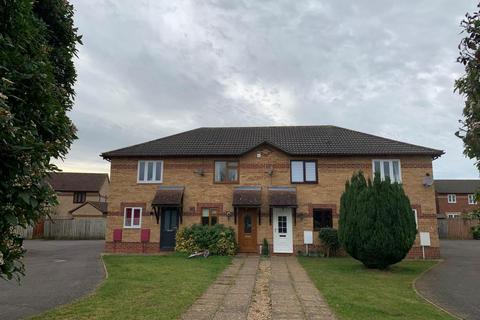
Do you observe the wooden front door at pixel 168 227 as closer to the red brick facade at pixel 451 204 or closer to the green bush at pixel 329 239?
the green bush at pixel 329 239

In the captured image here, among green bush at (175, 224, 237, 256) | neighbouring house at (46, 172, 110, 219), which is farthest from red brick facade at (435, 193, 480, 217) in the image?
neighbouring house at (46, 172, 110, 219)

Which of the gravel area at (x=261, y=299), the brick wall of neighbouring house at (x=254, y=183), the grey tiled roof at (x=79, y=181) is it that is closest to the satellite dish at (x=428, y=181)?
the brick wall of neighbouring house at (x=254, y=183)

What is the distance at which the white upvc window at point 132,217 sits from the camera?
21547mm

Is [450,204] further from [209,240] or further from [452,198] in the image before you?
[209,240]

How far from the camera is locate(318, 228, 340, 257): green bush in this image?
1983 centimetres

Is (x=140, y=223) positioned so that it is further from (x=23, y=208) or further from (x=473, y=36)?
(x=473, y=36)

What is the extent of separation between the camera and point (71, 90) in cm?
668

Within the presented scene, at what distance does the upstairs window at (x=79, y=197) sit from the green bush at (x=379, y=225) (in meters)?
36.9

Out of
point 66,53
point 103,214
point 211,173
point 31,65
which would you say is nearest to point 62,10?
point 66,53

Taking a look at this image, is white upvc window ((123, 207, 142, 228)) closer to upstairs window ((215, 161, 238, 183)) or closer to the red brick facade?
upstairs window ((215, 161, 238, 183))

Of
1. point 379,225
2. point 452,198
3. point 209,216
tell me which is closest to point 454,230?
point 452,198

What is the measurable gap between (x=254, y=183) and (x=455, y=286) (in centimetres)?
1160

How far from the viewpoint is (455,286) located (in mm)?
11797

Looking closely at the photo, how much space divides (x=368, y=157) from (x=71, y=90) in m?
17.8
